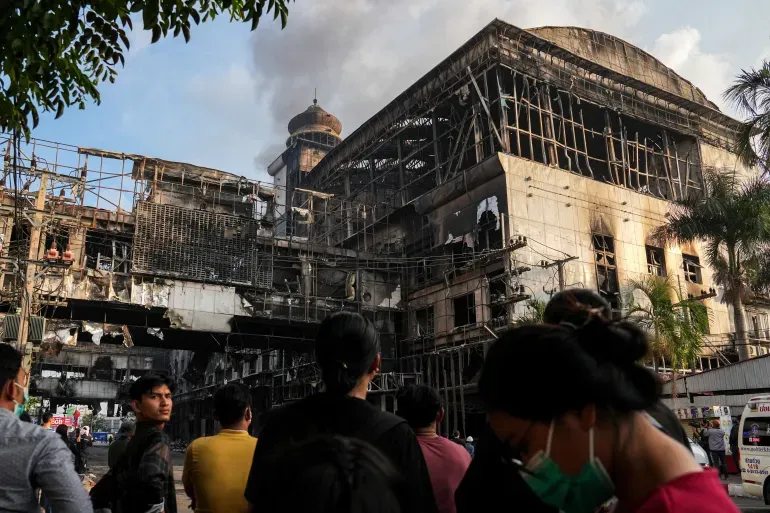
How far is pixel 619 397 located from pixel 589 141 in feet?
109

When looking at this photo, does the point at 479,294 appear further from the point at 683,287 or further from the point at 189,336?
the point at 189,336

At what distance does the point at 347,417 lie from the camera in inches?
85.0

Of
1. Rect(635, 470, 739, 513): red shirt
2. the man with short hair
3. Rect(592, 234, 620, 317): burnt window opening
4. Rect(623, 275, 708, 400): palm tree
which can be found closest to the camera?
Rect(635, 470, 739, 513): red shirt

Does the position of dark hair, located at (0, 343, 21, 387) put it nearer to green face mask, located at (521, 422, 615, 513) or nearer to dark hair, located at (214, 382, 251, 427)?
dark hair, located at (214, 382, 251, 427)

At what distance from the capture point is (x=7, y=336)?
1498 centimetres

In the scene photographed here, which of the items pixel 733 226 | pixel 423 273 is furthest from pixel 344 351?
pixel 423 273

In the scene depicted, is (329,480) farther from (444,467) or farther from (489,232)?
(489,232)

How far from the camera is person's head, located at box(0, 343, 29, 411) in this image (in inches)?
108

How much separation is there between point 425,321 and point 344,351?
25.4 m

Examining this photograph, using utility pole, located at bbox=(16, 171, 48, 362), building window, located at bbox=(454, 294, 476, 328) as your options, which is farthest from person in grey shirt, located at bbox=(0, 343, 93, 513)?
building window, located at bbox=(454, 294, 476, 328)

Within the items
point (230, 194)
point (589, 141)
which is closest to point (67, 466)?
point (230, 194)

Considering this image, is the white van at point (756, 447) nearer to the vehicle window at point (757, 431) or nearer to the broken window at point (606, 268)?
the vehicle window at point (757, 431)

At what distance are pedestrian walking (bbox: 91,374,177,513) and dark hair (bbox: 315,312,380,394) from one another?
5.03 feet

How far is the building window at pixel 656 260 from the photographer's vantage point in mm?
27594
